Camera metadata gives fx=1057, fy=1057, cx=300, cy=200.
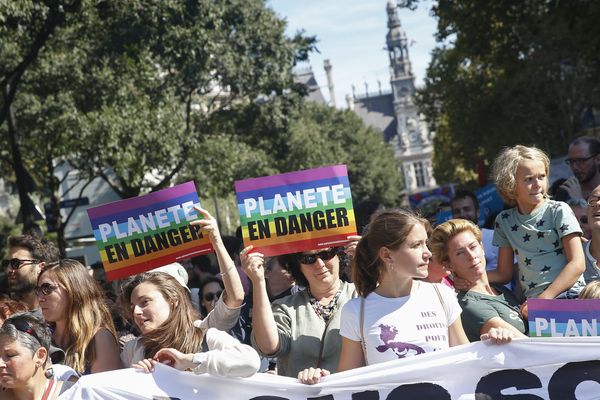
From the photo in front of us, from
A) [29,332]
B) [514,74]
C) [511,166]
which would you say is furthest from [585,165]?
[514,74]

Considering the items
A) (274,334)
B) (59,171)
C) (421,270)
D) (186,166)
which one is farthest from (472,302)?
(59,171)

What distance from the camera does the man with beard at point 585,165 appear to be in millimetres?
7508

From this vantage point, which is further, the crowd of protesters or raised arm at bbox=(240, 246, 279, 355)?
raised arm at bbox=(240, 246, 279, 355)

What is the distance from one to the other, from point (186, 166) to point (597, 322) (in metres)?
26.6

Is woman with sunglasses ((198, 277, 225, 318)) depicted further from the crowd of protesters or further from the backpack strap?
the backpack strap

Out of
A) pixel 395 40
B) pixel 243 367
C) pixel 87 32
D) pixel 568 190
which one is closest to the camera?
pixel 243 367

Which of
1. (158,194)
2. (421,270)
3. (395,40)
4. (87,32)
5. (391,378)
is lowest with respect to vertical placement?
(391,378)

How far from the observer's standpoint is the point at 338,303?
5.28 metres

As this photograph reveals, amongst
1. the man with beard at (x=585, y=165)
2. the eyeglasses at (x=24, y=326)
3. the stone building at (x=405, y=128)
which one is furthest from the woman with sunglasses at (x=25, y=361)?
the stone building at (x=405, y=128)

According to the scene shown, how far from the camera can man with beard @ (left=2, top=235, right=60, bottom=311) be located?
7.16 meters

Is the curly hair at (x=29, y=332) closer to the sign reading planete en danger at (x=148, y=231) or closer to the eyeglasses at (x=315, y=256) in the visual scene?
the sign reading planete en danger at (x=148, y=231)

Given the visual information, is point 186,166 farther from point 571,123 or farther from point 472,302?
point 472,302

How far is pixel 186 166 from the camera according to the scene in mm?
30953

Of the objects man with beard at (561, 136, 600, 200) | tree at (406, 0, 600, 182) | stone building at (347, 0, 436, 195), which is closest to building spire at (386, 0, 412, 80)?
stone building at (347, 0, 436, 195)
